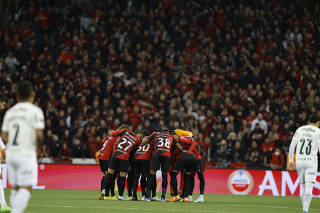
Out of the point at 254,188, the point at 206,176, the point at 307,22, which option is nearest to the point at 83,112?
the point at 206,176

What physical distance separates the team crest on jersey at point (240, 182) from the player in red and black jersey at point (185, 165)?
619cm

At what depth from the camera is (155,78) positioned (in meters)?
27.2

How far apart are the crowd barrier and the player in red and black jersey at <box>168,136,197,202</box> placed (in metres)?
6.02

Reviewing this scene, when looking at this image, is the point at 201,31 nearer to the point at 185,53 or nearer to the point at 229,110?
the point at 185,53

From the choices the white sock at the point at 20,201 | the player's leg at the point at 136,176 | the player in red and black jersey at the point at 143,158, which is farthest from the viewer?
the player's leg at the point at 136,176

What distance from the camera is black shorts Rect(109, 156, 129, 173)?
16.8 metres

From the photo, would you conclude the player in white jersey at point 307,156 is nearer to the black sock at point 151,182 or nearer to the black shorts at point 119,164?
the black sock at point 151,182

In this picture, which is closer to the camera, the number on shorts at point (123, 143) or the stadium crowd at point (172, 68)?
the number on shorts at point (123, 143)

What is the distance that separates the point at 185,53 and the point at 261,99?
4.41 m

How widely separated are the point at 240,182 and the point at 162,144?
759cm

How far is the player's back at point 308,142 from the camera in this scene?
12.9 m

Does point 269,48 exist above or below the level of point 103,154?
above

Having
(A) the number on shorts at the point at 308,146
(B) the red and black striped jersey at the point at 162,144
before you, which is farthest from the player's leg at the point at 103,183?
(A) the number on shorts at the point at 308,146

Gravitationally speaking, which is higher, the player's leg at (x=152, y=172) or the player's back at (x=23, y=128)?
the player's back at (x=23, y=128)
